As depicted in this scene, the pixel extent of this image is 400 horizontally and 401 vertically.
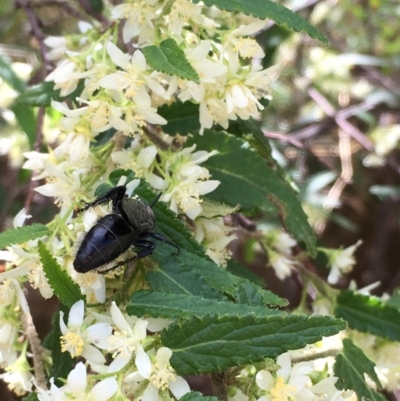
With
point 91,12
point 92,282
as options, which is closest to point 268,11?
point 92,282

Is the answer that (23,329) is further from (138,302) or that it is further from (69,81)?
(69,81)

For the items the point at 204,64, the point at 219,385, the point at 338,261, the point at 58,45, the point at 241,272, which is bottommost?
the point at 338,261

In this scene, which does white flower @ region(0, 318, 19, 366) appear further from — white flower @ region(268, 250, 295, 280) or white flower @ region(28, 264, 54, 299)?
white flower @ region(268, 250, 295, 280)

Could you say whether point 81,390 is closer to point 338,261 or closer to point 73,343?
point 73,343

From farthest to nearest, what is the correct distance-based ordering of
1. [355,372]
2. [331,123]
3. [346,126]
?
[331,123] < [346,126] < [355,372]

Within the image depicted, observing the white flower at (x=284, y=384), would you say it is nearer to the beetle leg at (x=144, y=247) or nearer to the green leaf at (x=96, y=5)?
the beetle leg at (x=144, y=247)

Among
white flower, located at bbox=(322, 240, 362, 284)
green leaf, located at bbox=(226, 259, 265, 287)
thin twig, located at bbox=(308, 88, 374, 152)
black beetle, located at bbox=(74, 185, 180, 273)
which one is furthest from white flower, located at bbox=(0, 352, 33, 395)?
thin twig, located at bbox=(308, 88, 374, 152)

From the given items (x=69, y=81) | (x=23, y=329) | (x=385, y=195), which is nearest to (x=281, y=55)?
(x=385, y=195)
